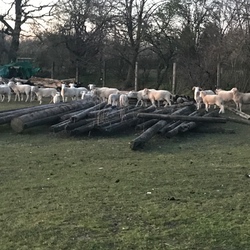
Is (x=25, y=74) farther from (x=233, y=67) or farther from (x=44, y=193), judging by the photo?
(x=44, y=193)

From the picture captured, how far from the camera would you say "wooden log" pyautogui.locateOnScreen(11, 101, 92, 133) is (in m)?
13.5

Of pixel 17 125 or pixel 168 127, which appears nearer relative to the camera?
pixel 168 127

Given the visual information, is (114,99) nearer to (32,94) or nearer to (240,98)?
(240,98)

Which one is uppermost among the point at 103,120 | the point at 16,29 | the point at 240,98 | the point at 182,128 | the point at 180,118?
the point at 16,29

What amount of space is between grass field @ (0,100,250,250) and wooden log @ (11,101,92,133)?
1576mm

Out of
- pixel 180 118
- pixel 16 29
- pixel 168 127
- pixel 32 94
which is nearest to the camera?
pixel 168 127

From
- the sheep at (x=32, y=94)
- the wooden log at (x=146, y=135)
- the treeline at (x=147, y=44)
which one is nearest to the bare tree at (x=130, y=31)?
the treeline at (x=147, y=44)

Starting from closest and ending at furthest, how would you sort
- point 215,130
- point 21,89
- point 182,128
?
point 182,128 → point 215,130 → point 21,89

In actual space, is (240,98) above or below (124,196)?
above

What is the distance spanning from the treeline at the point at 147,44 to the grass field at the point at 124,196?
A: 505 inches

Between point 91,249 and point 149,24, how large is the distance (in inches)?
1144

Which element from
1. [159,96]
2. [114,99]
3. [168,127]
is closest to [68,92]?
[114,99]

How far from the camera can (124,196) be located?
22.6 ft

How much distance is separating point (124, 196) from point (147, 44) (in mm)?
27069
